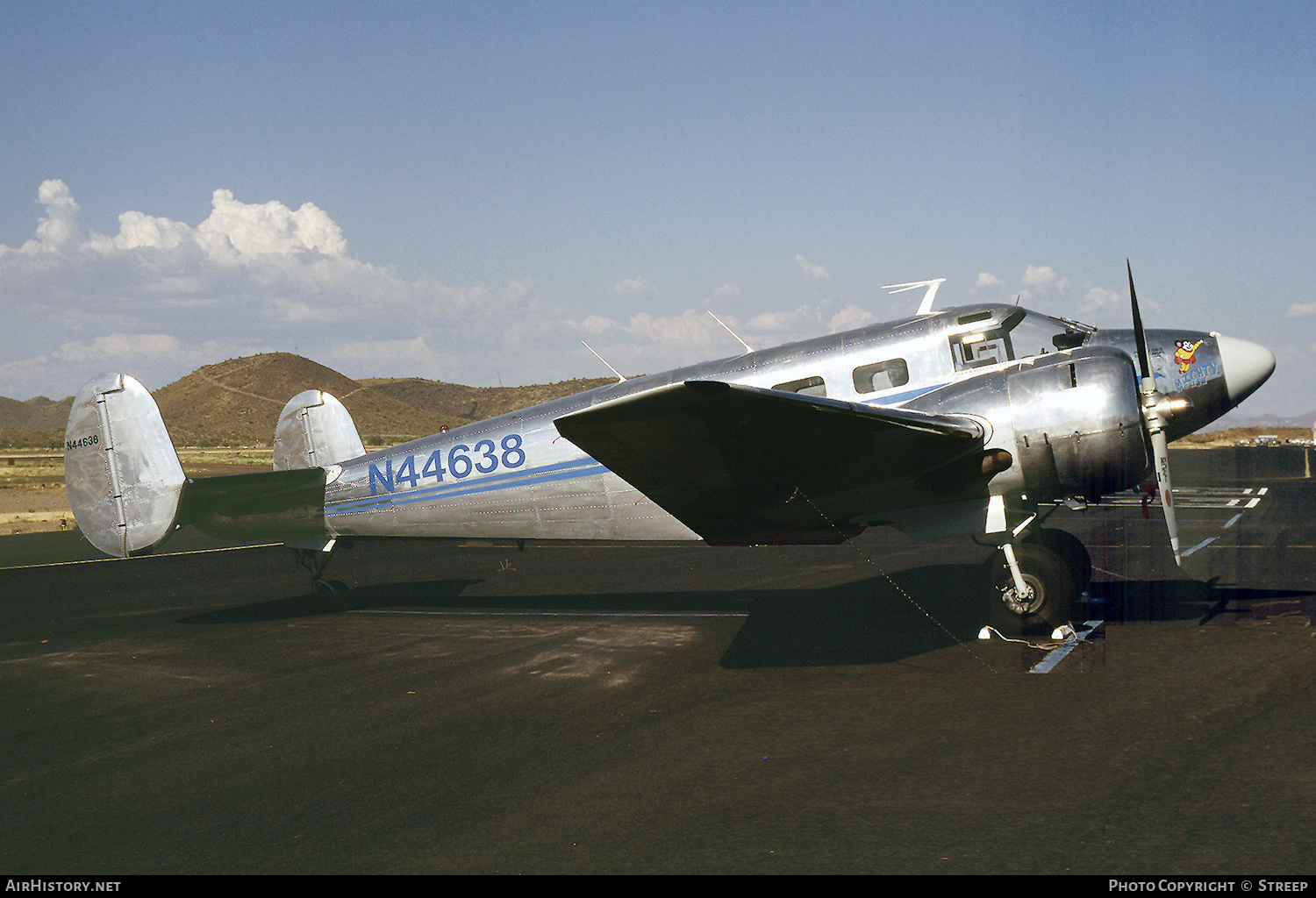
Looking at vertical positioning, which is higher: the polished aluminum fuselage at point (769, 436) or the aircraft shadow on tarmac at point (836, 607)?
the polished aluminum fuselage at point (769, 436)

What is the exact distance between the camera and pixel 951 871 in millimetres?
4328

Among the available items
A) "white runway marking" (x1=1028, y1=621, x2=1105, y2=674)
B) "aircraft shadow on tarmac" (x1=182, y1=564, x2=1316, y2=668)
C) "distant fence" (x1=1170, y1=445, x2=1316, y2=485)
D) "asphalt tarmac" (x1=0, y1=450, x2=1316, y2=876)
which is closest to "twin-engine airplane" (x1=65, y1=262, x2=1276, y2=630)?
"white runway marking" (x1=1028, y1=621, x2=1105, y2=674)

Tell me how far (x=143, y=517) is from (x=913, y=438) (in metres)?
9.40

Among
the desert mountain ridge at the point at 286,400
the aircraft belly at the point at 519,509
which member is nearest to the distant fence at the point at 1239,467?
the aircraft belly at the point at 519,509

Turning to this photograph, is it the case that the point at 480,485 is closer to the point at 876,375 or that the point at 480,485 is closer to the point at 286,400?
the point at 876,375

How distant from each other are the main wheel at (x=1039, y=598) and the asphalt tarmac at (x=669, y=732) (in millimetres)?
384

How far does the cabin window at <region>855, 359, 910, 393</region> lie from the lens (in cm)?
1035

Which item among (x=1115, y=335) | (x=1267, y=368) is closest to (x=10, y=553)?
(x=1115, y=335)

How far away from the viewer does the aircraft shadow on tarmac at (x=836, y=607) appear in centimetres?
941

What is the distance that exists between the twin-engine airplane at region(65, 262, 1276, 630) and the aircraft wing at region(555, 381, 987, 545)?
0.02m

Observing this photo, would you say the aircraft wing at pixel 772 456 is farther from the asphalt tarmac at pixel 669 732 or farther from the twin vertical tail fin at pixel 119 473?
the twin vertical tail fin at pixel 119 473

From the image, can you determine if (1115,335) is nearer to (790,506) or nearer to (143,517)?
(790,506)

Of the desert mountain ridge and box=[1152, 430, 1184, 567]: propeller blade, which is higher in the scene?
the desert mountain ridge

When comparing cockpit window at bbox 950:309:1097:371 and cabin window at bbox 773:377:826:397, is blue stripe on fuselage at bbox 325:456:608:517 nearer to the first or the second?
cabin window at bbox 773:377:826:397
